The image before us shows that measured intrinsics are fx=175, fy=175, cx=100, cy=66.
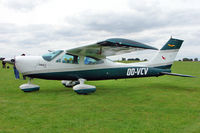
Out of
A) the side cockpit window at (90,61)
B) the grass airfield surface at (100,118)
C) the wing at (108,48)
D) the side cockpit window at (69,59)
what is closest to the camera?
the grass airfield surface at (100,118)

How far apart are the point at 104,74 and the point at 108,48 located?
78.5 inches

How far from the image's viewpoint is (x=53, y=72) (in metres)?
7.96

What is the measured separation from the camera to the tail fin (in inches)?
396

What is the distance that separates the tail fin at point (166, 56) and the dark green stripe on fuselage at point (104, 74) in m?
0.34

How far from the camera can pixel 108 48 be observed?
7.23m

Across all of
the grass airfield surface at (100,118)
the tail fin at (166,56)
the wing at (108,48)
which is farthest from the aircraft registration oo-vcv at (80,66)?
the grass airfield surface at (100,118)

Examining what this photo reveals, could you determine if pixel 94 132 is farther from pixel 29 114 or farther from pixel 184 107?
pixel 184 107

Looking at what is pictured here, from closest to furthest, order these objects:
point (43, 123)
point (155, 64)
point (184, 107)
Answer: point (43, 123) < point (184, 107) < point (155, 64)

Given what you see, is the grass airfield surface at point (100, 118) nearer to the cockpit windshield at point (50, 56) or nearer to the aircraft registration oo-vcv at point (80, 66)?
the aircraft registration oo-vcv at point (80, 66)

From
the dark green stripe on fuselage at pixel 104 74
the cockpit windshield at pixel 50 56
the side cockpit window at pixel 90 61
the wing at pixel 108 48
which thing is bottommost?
the dark green stripe on fuselage at pixel 104 74

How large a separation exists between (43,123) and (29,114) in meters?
0.89

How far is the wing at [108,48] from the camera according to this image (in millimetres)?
6000

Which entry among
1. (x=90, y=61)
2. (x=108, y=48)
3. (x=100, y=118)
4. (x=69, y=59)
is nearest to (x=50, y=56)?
(x=69, y=59)

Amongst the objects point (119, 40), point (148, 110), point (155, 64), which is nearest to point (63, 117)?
point (148, 110)
